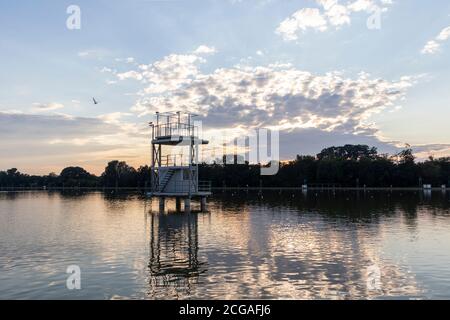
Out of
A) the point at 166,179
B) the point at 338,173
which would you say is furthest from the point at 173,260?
the point at 338,173

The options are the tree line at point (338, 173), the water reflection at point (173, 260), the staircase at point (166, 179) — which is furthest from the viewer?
the tree line at point (338, 173)

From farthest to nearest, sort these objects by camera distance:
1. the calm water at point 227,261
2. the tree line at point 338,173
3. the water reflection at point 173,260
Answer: the tree line at point 338,173 < the water reflection at point 173,260 < the calm water at point 227,261

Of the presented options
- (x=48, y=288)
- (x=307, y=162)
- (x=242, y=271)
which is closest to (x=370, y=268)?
(x=242, y=271)

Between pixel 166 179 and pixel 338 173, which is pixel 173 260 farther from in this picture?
pixel 338 173

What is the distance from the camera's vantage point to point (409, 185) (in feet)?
492

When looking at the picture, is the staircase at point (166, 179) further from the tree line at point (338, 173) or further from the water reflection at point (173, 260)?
the tree line at point (338, 173)

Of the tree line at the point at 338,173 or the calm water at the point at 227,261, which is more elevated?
the tree line at the point at 338,173

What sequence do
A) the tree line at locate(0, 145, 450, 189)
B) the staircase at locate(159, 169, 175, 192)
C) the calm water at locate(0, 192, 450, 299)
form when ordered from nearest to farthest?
the calm water at locate(0, 192, 450, 299) → the staircase at locate(159, 169, 175, 192) → the tree line at locate(0, 145, 450, 189)

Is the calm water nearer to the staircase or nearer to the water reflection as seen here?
the water reflection

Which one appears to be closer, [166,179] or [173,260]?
[173,260]

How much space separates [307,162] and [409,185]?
4158cm

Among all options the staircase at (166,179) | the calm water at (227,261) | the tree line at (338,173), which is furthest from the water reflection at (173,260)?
the tree line at (338,173)

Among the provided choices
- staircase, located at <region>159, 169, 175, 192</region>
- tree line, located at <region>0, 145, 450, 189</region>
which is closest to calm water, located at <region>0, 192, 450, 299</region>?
staircase, located at <region>159, 169, 175, 192</region>

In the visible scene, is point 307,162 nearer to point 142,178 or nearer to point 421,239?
point 142,178
